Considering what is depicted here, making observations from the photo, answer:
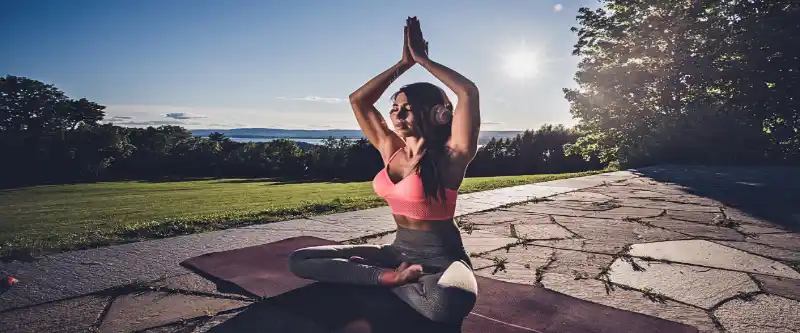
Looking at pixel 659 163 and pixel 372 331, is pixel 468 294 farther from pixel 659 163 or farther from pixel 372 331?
pixel 659 163

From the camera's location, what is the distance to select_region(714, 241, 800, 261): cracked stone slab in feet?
9.93

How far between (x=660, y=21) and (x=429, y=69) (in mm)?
18751

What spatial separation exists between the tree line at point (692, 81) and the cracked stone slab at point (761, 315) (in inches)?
519

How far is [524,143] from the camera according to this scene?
111 feet

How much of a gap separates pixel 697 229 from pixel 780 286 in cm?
176

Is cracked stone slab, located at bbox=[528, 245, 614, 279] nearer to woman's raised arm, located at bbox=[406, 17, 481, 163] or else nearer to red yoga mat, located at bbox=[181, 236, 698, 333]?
red yoga mat, located at bbox=[181, 236, 698, 333]

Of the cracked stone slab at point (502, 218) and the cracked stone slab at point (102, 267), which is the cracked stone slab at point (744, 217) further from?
the cracked stone slab at point (102, 267)

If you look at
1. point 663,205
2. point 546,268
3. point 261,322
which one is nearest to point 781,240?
point 663,205

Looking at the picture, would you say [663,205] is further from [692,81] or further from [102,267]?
[692,81]

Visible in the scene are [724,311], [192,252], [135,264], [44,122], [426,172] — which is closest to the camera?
[426,172]

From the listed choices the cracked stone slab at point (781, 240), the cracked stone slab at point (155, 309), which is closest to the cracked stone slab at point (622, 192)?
the cracked stone slab at point (781, 240)

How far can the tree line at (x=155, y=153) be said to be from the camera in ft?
87.9

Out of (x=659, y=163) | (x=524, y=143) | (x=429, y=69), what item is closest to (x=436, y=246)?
(x=429, y=69)

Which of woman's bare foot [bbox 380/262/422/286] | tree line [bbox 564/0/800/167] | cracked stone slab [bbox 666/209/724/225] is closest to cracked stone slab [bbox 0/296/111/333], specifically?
woman's bare foot [bbox 380/262/422/286]
